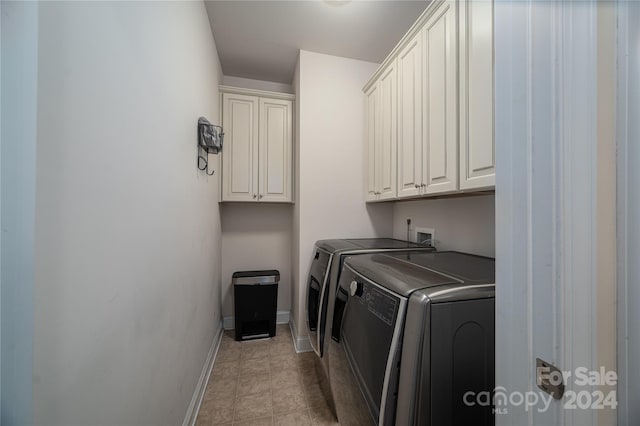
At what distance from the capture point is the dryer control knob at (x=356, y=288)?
3.18 ft

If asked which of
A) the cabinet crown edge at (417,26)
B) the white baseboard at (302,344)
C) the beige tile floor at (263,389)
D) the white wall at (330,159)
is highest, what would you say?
the cabinet crown edge at (417,26)

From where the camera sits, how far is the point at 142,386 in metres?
0.83

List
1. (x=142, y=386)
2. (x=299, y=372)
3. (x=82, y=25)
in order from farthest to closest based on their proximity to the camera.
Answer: (x=299, y=372)
(x=142, y=386)
(x=82, y=25)

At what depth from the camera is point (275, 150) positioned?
2.45m

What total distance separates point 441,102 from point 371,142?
86 cm

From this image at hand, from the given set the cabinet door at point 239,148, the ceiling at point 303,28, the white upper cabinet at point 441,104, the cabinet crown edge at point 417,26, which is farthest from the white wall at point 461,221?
the cabinet door at point 239,148

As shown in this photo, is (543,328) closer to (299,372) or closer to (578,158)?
(578,158)

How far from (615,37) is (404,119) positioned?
1.26 metres

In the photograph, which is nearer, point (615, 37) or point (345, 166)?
point (615, 37)

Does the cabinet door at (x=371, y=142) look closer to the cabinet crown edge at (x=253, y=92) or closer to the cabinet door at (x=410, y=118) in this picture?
the cabinet door at (x=410, y=118)

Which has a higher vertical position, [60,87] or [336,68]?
[336,68]

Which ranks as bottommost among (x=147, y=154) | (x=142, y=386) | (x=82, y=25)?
(x=142, y=386)

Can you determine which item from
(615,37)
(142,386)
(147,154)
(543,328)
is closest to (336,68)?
(147,154)

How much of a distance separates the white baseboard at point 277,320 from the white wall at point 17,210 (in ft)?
7.75
